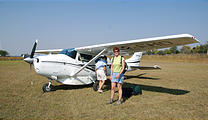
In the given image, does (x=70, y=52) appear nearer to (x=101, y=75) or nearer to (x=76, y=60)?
(x=76, y=60)

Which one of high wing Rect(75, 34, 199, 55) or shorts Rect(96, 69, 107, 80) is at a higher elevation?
high wing Rect(75, 34, 199, 55)

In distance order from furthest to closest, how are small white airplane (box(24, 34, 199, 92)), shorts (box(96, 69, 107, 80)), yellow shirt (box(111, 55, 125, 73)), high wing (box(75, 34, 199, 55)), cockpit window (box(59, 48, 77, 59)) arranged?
cockpit window (box(59, 48, 77, 59)) < shorts (box(96, 69, 107, 80)) < small white airplane (box(24, 34, 199, 92)) < high wing (box(75, 34, 199, 55)) < yellow shirt (box(111, 55, 125, 73))

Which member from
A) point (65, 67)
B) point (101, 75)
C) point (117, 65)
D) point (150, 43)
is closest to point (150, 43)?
point (150, 43)

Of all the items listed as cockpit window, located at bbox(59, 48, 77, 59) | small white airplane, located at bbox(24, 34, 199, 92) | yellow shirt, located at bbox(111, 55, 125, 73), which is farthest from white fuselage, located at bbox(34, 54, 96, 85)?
yellow shirt, located at bbox(111, 55, 125, 73)

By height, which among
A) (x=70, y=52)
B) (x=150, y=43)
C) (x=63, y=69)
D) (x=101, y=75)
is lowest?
(x=101, y=75)

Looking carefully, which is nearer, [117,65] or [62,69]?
[117,65]

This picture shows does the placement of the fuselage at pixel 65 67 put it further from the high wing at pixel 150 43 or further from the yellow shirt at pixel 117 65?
the yellow shirt at pixel 117 65

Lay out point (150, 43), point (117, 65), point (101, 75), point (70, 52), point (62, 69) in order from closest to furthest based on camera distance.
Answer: point (117, 65) < point (150, 43) < point (62, 69) < point (101, 75) < point (70, 52)

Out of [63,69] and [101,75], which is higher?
[63,69]

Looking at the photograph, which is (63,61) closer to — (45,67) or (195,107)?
(45,67)

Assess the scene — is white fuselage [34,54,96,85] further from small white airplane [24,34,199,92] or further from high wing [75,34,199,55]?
high wing [75,34,199,55]

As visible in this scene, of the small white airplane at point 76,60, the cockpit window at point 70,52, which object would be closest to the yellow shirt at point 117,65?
the small white airplane at point 76,60

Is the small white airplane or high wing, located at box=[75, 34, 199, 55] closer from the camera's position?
high wing, located at box=[75, 34, 199, 55]

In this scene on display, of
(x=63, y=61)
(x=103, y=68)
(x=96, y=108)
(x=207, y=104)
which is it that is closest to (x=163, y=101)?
(x=207, y=104)
